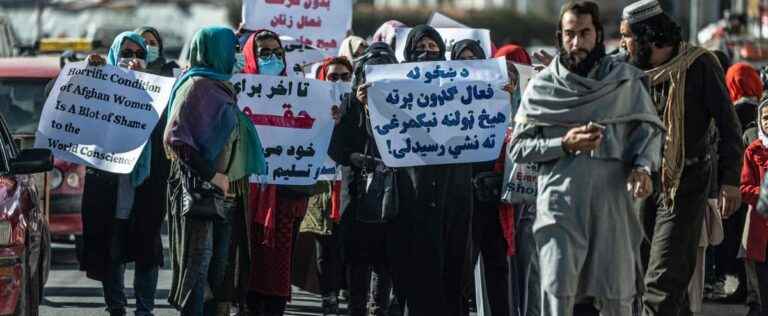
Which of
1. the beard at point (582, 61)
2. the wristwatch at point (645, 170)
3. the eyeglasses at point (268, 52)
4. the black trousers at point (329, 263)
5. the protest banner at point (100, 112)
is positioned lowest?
the black trousers at point (329, 263)

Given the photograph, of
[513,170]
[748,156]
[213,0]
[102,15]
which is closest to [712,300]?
[748,156]

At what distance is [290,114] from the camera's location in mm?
10852

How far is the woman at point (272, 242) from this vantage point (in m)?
10.4

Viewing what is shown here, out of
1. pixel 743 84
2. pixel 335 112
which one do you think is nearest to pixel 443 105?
pixel 335 112

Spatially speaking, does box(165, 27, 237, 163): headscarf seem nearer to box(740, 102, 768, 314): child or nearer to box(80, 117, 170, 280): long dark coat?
box(80, 117, 170, 280): long dark coat

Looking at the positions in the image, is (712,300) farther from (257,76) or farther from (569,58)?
(569,58)

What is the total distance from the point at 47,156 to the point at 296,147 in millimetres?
2025

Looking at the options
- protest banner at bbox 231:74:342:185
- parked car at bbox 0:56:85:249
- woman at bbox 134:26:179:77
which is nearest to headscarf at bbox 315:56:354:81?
protest banner at bbox 231:74:342:185

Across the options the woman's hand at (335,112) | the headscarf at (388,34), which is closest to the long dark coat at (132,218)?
the woman's hand at (335,112)

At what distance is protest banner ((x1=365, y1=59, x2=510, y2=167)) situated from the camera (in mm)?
9719

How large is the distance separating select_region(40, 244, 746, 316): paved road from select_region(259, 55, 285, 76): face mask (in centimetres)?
171

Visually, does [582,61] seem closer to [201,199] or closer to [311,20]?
[201,199]

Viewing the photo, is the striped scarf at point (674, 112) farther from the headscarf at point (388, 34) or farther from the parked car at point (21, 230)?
the headscarf at point (388, 34)

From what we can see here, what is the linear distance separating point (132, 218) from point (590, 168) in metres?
3.62
